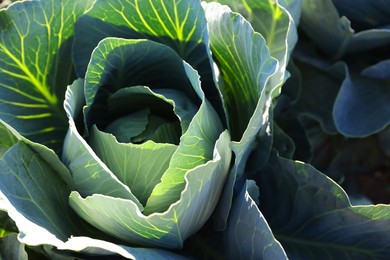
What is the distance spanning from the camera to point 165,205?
3.28ft

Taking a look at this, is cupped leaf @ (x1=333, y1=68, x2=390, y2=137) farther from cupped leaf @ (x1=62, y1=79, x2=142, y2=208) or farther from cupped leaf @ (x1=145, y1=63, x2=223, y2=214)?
cupped leaf @ (x1=62, y1=79, x2=142, y2=208)

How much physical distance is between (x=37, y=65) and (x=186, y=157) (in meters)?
0.38

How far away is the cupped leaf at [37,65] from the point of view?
1.10m

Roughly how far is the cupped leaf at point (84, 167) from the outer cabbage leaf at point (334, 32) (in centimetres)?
59

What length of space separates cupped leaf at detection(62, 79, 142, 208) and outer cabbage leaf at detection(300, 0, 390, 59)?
592 mm

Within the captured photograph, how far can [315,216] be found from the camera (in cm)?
116

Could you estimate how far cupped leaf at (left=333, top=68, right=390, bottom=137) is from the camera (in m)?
1.39

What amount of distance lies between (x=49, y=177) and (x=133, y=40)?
0.93 feet

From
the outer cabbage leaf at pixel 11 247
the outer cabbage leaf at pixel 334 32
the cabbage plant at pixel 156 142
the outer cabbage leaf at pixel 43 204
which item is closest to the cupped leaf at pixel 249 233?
the cabbage plant at pixel 156 142

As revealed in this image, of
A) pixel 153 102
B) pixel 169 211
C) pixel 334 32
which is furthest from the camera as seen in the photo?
pixel 334 32

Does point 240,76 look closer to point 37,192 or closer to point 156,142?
point 156,142

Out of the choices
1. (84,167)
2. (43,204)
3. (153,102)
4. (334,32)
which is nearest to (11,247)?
(43,204)

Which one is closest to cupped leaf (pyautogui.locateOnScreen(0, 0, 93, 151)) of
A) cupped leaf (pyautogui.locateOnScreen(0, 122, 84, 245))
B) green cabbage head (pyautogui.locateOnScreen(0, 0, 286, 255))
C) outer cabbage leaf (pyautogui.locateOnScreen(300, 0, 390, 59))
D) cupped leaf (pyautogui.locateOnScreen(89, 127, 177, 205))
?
green cabbage head (pyautogui.locateOnScreen(0, 0, 286, 255))

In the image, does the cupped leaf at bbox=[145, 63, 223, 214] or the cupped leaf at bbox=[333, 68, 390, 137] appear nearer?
the cupped leaf at bbox=[145, 63, 223, 214]
